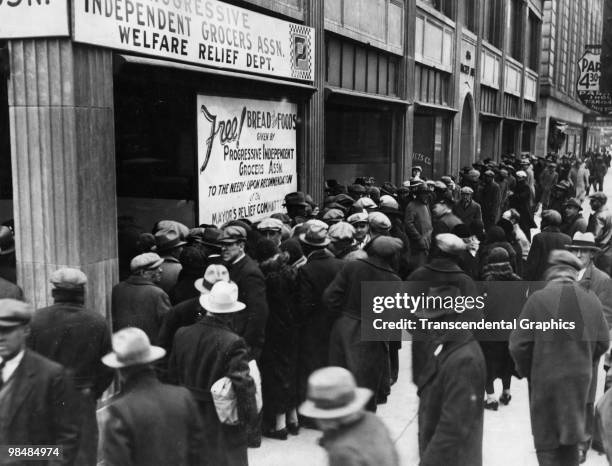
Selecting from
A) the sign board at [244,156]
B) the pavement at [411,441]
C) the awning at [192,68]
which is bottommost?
the pavement at [411,441]

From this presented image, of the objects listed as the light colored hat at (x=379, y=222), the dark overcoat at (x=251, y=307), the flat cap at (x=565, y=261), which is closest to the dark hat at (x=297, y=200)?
the light colored hat at (x=379, y=222)

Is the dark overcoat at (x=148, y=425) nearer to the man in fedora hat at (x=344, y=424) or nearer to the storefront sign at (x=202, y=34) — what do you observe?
the man in fedora hat at (x=344, y=424)

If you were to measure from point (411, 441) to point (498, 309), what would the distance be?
1.38 meters

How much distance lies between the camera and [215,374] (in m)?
4.26

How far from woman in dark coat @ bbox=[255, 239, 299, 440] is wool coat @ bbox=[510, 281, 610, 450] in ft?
6.48

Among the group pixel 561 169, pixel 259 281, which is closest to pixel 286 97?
pixel 259 281

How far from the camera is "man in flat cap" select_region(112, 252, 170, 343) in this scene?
214 inches

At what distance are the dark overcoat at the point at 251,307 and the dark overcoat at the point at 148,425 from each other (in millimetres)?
1933

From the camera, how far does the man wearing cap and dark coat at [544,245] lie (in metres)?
7.83

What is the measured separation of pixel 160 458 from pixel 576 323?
285 cm

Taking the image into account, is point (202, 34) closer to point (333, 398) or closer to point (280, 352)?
point (280, 352)

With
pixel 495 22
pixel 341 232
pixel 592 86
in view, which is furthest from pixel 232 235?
pixel 495 22

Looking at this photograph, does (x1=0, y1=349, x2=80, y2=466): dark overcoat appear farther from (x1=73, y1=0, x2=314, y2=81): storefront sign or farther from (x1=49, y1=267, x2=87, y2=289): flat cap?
(x1=73, y1=0, x2=314, y2=81): storefront sign

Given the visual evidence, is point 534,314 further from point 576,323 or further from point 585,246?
point 585,246
